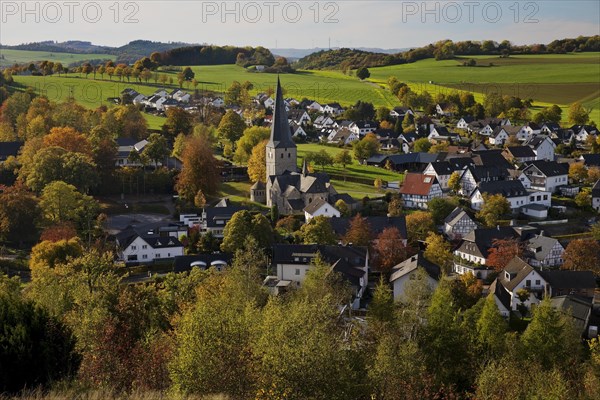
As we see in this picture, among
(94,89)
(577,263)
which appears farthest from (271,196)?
(94,89)

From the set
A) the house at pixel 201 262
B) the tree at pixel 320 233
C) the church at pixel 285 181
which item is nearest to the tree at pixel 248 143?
the church at pixel 285 181

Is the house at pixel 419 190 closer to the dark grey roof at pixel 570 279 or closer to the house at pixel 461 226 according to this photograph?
the house at pixel 461 226

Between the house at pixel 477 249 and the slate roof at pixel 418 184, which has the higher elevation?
the slate roof at pixel 418 184

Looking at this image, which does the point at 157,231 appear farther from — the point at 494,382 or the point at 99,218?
the point at 494,382

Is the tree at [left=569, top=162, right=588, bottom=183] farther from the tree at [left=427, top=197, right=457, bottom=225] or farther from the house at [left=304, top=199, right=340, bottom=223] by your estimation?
the house at [left=304, top=199, right=340, bottom=223]

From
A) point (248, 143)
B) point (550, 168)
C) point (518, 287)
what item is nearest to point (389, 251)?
point (518, 287)

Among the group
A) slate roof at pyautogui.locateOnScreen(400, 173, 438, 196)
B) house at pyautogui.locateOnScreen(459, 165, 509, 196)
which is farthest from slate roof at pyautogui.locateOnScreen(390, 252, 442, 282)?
house at pyautogui.locateOnScreen(459, 165, 509, 196)
